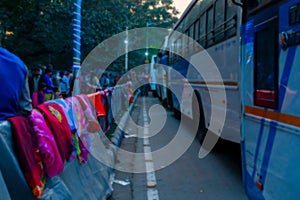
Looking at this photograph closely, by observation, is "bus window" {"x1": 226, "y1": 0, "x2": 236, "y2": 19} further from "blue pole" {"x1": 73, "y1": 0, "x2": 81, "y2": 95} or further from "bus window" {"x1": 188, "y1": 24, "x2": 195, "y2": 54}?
"blue pole" {"x1": 73, "y1": 0, "x2": 81, "y2": 95}

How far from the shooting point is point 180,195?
Result: 5.24 metres

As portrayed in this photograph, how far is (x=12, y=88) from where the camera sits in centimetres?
312

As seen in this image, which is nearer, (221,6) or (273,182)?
(273,182)

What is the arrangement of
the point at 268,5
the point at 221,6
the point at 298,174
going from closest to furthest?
the point at 298,174 < the point at 268,5 < the point at 221,6

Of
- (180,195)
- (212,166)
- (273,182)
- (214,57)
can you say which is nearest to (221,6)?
(214,57)

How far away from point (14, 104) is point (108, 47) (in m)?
22.4

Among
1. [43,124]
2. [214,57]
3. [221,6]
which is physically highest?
[221,6]

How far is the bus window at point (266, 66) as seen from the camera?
325 cm

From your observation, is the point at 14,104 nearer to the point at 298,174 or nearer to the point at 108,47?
the point at 298,174

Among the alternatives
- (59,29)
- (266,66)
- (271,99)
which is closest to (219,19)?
(266,66)

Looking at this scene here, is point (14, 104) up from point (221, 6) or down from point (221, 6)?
down

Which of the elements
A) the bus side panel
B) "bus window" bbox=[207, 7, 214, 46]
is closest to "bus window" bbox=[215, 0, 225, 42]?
the bus side panel

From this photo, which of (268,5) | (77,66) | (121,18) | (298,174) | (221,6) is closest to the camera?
(298,174)

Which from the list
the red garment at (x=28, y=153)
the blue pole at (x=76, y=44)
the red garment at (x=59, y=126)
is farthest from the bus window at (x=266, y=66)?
the blue pole at (x=76, y=44)
